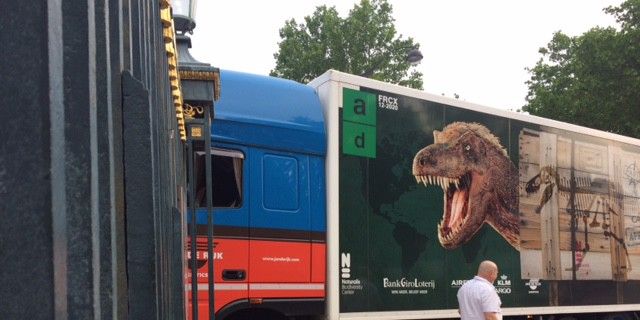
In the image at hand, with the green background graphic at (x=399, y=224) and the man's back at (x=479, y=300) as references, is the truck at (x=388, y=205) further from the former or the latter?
the man's back at (x=479, y=300)

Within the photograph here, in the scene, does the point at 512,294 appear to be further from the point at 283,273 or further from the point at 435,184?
the point at 283,273

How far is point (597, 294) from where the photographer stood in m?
10.6

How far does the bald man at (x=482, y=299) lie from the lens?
7035 millimetres

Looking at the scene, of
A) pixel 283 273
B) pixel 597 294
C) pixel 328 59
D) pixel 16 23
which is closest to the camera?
pixel 16 23

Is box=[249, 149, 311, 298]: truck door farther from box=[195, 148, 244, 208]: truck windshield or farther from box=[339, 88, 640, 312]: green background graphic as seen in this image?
box=[339, 88, 640, 312]: green background graphic

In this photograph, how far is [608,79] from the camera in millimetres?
23938

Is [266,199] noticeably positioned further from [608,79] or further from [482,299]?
[608,79]

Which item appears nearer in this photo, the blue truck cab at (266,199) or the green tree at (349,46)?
the blue truck cab at (266,199)

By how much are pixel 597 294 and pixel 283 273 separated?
5.54 metres

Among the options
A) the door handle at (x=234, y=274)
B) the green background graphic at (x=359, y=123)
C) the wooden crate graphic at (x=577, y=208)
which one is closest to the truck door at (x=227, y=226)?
the door handle at (x=234, y=274)

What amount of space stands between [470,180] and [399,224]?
1252 millimetres

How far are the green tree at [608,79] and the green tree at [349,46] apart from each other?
28.3ft

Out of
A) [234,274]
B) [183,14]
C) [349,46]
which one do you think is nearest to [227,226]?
[234,274]

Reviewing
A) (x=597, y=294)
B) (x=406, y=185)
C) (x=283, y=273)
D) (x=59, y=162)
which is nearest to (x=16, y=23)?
(x=59, y=162)
